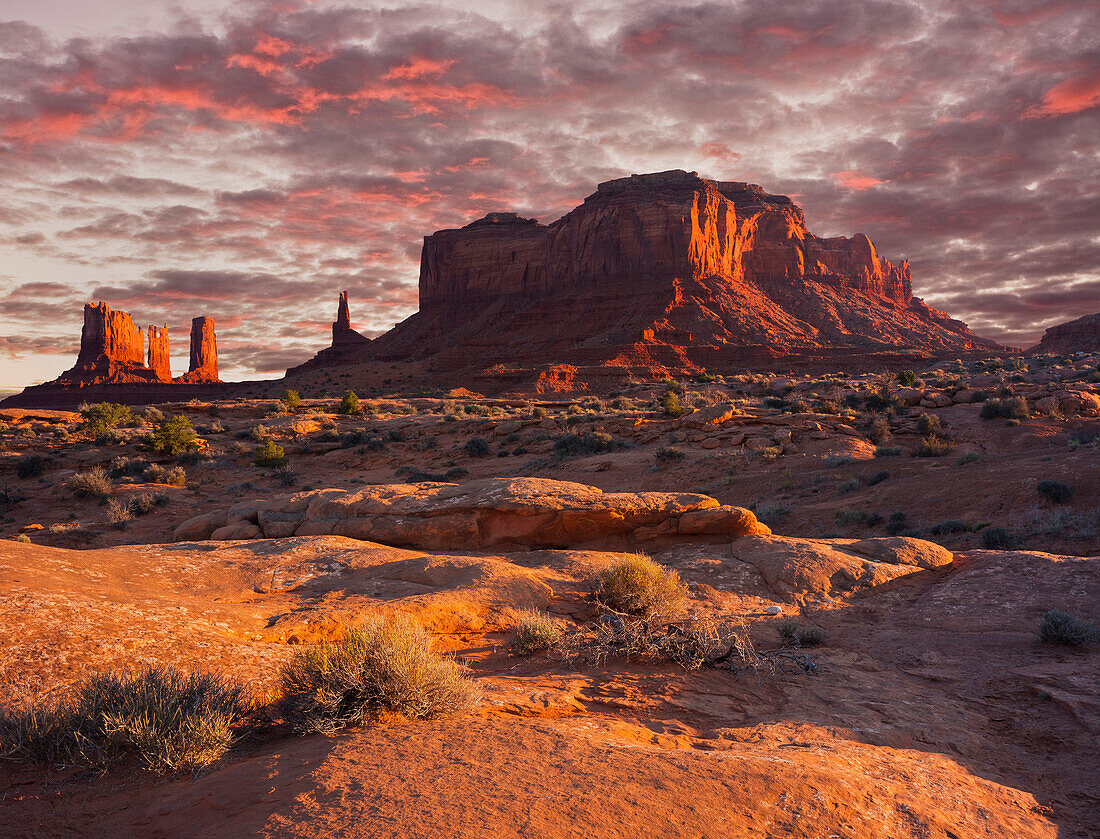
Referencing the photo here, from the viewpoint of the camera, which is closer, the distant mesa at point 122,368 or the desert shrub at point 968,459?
the desert shrub at point 968,459

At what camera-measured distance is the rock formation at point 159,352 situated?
124m

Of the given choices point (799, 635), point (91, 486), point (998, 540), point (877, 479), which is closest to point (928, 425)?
point (877, 479)

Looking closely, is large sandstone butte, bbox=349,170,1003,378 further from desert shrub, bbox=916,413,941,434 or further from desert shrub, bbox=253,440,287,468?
desert shrub, bbox=916,413,941,434

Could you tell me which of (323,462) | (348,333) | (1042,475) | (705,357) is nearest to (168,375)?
(348,333)

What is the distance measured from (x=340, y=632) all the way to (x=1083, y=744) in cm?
663

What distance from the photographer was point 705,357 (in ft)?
244

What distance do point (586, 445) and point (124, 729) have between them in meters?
21.9

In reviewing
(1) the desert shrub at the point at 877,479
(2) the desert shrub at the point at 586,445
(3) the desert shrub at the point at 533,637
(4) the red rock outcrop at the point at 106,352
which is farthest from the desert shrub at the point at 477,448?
(4) the red rock outcrop at the point at 106,352

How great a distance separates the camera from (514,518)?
36.0 feet

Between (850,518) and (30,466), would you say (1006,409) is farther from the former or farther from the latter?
(30,466)

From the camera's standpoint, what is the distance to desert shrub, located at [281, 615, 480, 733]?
4.04 metres

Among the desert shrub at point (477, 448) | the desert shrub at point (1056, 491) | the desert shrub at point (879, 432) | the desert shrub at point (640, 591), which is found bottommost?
the desert shrub at point (640, 591)

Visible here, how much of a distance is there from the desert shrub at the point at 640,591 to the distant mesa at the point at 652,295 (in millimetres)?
57958

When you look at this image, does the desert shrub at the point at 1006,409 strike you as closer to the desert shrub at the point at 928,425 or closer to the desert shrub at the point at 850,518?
the desert shrub at the point at 928,425
